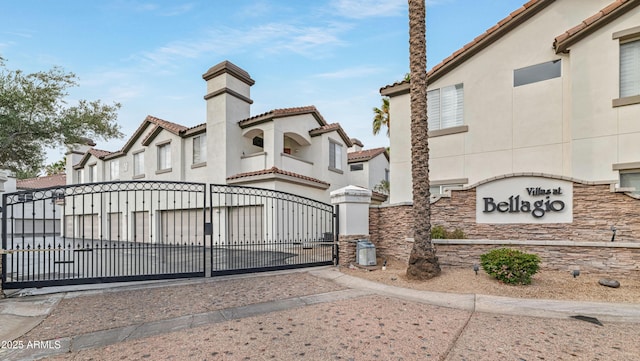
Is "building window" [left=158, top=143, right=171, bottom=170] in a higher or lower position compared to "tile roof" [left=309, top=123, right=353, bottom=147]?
lower

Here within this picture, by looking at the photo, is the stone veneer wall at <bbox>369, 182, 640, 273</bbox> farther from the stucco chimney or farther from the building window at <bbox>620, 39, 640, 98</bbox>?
the stucco chimney

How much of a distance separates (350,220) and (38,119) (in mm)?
11280

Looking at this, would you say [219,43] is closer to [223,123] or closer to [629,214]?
[223,123]

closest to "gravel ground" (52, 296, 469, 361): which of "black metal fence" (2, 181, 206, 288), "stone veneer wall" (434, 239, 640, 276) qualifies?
"black metal fence" (2, 181, 206, 288)

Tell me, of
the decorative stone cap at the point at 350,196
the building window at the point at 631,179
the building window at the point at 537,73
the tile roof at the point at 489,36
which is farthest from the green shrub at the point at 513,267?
the tile roof at the point at 489,36

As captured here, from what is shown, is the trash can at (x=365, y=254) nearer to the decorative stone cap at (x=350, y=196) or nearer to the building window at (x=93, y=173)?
the decorative stone cap at (x=350, y=196)

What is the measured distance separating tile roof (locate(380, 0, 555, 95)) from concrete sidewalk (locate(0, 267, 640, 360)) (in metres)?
9.17

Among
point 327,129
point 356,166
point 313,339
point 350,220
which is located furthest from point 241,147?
point 313,339

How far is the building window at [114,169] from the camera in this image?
2540 cm

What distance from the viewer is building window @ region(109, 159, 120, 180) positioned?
83.3 feet

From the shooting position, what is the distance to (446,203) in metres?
10.2

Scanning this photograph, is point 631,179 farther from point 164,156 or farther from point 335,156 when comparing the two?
point 164,156

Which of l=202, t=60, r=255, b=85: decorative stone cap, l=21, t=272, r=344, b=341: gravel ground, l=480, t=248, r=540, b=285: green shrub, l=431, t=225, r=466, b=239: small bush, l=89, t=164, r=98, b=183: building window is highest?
l=202, t=60, r=255, b=85: decorative stone cap

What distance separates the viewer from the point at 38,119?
10.6 m
